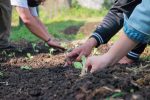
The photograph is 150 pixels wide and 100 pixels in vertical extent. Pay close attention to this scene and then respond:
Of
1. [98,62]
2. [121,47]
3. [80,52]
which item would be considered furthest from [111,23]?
[121,47]

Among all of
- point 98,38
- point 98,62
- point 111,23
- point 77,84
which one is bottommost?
point 77,84

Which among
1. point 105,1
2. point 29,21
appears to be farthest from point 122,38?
point 105,1

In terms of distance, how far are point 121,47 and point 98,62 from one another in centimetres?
20

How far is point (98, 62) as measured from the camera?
101 inches

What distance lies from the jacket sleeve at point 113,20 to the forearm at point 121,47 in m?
1.15


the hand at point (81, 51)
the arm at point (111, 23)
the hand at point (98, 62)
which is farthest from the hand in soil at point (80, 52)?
the hand at point (98, 62)

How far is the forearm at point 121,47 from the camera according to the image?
7.76 ft

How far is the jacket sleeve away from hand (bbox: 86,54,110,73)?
103 cm

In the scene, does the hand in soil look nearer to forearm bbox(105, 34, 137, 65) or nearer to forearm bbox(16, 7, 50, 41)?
forearm bbox(105, 34, 137, 65)

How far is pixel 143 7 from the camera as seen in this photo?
2.24 metres

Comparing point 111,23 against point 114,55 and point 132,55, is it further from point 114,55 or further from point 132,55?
point 114,55

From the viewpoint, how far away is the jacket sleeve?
3730 mm

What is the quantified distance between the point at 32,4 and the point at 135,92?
3609 mm

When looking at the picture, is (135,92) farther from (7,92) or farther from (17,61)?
(17,61)
